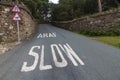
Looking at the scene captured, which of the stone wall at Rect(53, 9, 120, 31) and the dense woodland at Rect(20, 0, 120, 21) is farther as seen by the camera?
the dense woodland at Rect(20, 0, 120, 21)

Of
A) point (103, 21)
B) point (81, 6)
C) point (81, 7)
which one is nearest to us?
point (103, 21)

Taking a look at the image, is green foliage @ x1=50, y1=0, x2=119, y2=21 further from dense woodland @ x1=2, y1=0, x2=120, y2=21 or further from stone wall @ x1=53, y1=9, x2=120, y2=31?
stone wall @ x1=53, y1=9, x2=120, y2=31

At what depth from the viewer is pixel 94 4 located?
32.4m

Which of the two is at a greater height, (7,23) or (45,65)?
(7,23)

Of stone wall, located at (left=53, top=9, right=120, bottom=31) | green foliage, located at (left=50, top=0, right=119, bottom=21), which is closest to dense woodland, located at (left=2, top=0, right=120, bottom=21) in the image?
green foliage, located at (left=50, top=0, right=119, bottom=21)

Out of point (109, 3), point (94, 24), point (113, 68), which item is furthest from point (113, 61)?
point (109, 3)

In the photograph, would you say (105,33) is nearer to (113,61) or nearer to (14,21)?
(14,21)

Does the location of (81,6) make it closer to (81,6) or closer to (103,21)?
(81,6)

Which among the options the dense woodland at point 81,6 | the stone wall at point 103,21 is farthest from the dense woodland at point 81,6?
the stone wall at point 103,21

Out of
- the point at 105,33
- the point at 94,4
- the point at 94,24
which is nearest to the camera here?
the point at 105,33

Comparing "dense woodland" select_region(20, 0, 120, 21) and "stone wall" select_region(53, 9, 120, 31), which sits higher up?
"dense woodland" select_region(20, 0, 120, 21)

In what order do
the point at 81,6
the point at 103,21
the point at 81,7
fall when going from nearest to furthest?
the point at 103,21
the point at 81,6
the point at 81,7

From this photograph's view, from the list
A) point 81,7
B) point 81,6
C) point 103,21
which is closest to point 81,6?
point 81,6

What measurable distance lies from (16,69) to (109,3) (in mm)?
25742
